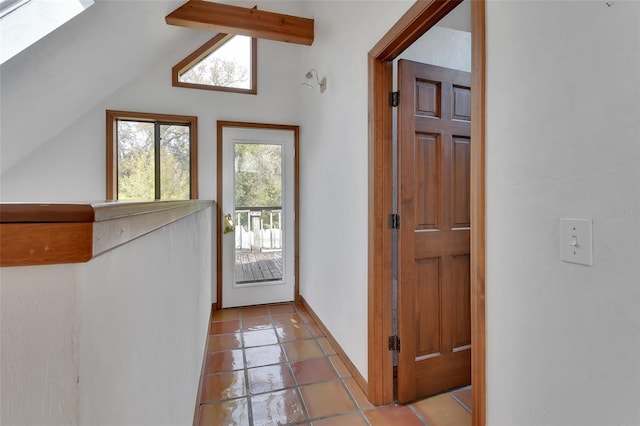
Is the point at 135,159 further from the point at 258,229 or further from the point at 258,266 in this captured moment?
the point at 258,266

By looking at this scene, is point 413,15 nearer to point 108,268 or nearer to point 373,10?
point 373,10

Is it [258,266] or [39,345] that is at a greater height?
[39,345]

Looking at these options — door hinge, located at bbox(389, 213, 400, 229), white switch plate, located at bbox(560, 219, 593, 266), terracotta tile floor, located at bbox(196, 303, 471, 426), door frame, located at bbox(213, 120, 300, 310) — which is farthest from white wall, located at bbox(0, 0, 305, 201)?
white switch plate, located at bbox(560, 219, 593, 266)

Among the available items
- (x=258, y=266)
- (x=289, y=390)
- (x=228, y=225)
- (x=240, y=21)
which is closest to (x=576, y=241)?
(x=289, y=390)

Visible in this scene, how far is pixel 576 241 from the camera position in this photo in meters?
0.77

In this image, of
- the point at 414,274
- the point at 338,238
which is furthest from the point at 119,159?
the point at 414,274

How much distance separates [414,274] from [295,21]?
238cm

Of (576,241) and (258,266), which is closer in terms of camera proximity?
(576,241)

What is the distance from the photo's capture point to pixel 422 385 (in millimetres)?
1846

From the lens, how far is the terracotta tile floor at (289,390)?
1.69m

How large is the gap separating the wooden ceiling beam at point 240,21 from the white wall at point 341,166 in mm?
193

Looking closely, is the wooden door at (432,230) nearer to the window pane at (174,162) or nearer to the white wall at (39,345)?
the white wall at (39,345)

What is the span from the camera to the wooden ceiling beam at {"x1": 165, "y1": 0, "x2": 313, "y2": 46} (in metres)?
2.42

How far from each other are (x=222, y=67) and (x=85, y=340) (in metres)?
3.53
